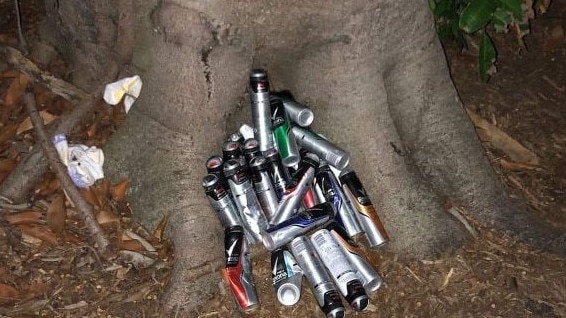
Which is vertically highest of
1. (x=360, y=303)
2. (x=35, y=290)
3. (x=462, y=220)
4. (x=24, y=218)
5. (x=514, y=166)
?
(x=24, y=218)

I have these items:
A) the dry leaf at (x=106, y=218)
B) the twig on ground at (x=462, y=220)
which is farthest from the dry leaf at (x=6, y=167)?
the twig on ground at (x=462, y=220)

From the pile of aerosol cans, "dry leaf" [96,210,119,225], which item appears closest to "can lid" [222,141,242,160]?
the pile of aerosol cans

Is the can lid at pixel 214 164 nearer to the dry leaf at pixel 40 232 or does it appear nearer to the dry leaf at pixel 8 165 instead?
the dry leaf at pixel 40 232

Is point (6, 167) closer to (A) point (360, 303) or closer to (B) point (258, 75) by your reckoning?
(B) point (258, 75)

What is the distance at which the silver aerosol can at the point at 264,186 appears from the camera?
2.61 meters

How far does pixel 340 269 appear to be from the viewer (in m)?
2.53

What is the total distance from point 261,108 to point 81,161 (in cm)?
88

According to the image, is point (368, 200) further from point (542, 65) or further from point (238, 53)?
point (542, 65)

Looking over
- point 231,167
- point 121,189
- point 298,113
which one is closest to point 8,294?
point 121,189

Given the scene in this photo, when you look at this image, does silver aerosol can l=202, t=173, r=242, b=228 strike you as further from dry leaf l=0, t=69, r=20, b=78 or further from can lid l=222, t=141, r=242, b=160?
dry leaf l=0, t=69, r=20, b=78

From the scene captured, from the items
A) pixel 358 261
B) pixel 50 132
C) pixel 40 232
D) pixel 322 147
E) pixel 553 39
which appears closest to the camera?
pixel 358 261

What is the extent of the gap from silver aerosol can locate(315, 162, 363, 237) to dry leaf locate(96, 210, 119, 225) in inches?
34.9

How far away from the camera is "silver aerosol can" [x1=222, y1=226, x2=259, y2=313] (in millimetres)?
2506

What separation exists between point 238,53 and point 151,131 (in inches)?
21.3
